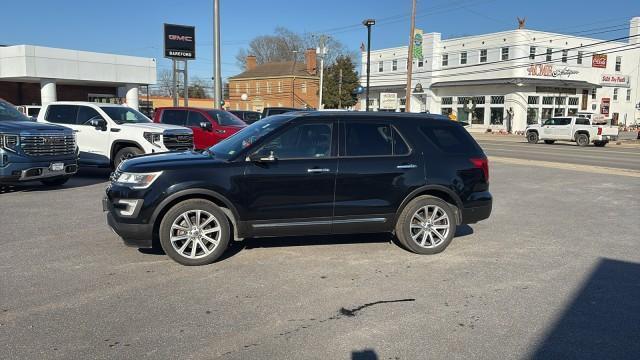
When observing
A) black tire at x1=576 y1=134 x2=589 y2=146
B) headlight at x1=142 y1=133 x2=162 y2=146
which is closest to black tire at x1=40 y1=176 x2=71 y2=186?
headlight at x1=142 y1=133 x2=162 y2=146

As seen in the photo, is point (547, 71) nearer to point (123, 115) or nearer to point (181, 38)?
point (181, 38)

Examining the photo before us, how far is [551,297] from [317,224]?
8.45ft

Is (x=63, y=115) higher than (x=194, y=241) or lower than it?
higher

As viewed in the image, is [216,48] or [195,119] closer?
[195,119]

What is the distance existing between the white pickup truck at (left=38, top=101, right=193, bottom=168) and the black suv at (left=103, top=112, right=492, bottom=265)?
636 centimetres

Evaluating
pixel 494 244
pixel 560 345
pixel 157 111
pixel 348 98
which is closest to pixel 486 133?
pixel 348 98

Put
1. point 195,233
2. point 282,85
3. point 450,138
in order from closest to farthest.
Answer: point 195,233 < point 450,138 < point 282,85

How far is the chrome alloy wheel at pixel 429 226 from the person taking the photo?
6355 millimetres

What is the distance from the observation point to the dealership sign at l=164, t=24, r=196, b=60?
35062mm

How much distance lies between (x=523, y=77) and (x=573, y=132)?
15027mm

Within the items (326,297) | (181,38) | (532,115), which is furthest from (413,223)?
(532,115)

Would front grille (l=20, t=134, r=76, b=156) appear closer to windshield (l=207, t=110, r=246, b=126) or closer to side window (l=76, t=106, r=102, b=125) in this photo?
side window (l=76, t=106, r=102, b=125)

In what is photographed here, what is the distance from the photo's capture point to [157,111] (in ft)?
51.5

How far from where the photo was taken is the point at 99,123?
12.0 metres
